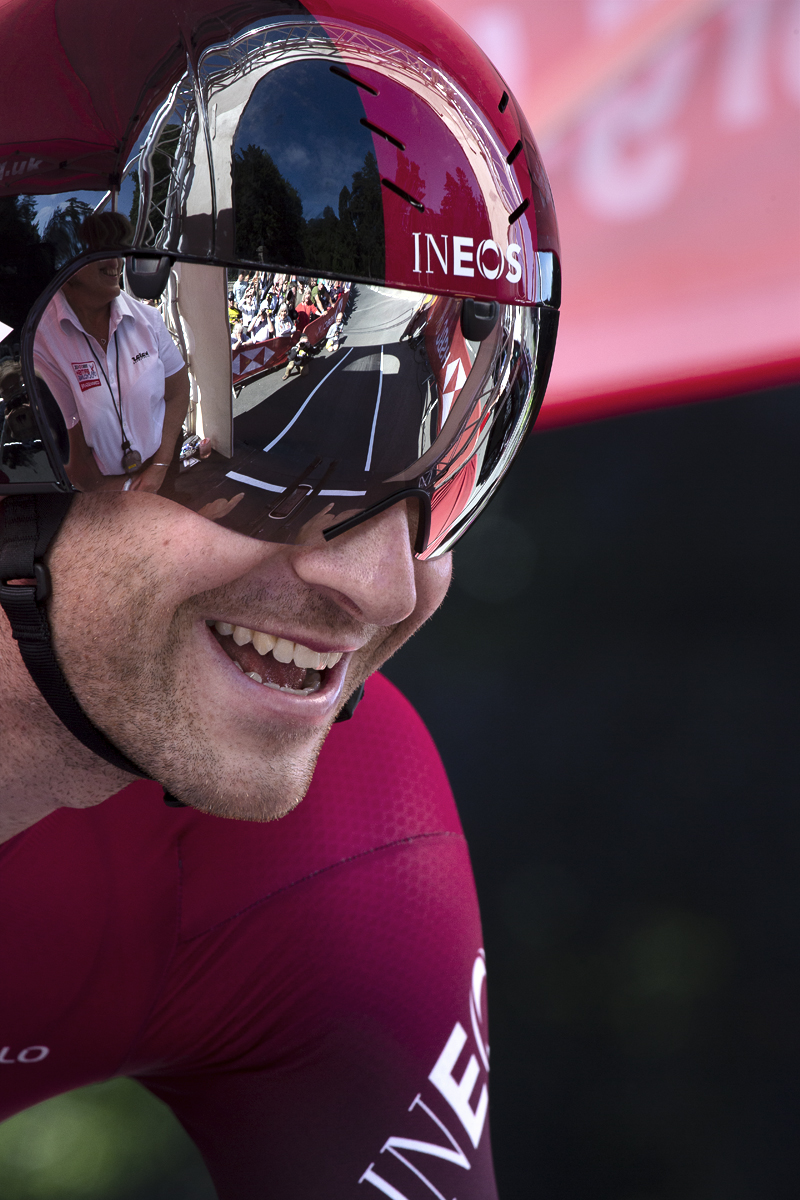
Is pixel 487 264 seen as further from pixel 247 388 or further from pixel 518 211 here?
pixel 247 388

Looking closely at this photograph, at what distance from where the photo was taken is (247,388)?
73 centimetres

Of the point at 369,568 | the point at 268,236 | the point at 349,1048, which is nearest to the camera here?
the point at 268,236

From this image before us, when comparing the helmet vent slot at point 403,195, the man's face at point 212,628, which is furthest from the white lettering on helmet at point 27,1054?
the helmet vent slot at point 403,195

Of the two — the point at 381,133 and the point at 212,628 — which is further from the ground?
the point at 381,133

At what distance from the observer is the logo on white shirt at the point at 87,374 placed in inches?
28.9

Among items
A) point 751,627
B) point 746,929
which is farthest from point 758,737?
point 746,929

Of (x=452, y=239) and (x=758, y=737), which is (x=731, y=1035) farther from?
(x=452, y=239)

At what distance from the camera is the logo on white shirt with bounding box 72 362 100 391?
733 mm

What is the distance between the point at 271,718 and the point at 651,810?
1428 mm

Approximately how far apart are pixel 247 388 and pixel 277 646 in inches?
8.4

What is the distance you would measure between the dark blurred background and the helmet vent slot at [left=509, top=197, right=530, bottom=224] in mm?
1415

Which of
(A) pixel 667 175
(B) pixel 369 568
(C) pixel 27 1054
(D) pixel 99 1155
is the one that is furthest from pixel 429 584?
(D) pixel 99 1155

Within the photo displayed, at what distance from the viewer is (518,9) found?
1916 millimetres

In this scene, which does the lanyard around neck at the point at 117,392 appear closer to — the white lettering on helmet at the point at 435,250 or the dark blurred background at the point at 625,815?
the white lettering on helmet at the point at 435,250
